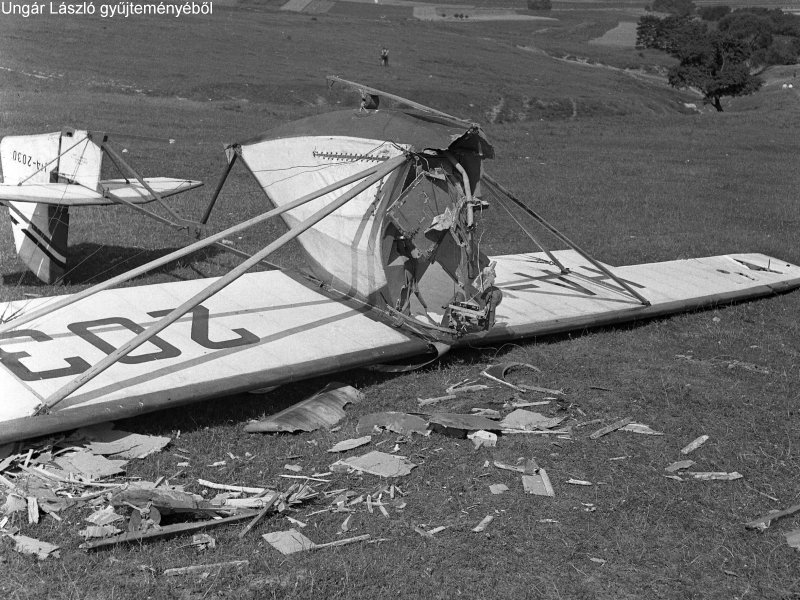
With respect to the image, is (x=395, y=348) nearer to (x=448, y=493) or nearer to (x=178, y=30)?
(x=448, y=493)

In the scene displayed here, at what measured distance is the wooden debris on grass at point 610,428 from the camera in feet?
30.8

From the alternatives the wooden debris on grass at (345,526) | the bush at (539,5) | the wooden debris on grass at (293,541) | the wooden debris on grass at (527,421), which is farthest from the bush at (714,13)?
the wooden debris on grass at (293,541)

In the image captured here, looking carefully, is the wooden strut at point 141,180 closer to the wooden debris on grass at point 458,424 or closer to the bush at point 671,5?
the wooden debris on grass at point 458,424

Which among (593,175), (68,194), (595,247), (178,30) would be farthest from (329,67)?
(68,194)

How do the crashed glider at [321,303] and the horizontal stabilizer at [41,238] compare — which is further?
the horizontal stabilizer at [41,238]

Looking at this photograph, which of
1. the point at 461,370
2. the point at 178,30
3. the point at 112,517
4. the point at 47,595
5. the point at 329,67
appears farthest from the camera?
the point at 178,30

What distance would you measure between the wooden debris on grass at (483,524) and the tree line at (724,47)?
73846mm

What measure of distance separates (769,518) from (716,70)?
78746 millimetres

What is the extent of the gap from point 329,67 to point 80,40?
55.4ft

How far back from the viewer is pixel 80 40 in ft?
193

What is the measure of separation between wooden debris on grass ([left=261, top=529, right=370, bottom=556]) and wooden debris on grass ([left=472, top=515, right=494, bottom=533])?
0.92m

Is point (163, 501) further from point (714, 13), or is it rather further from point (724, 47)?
point (714, 13)

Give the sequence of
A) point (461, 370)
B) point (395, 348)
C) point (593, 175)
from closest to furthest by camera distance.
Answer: point (395, 348), point (461, 370), point (593, 175)

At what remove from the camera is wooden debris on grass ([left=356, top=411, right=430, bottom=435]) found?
9141 millimetres
